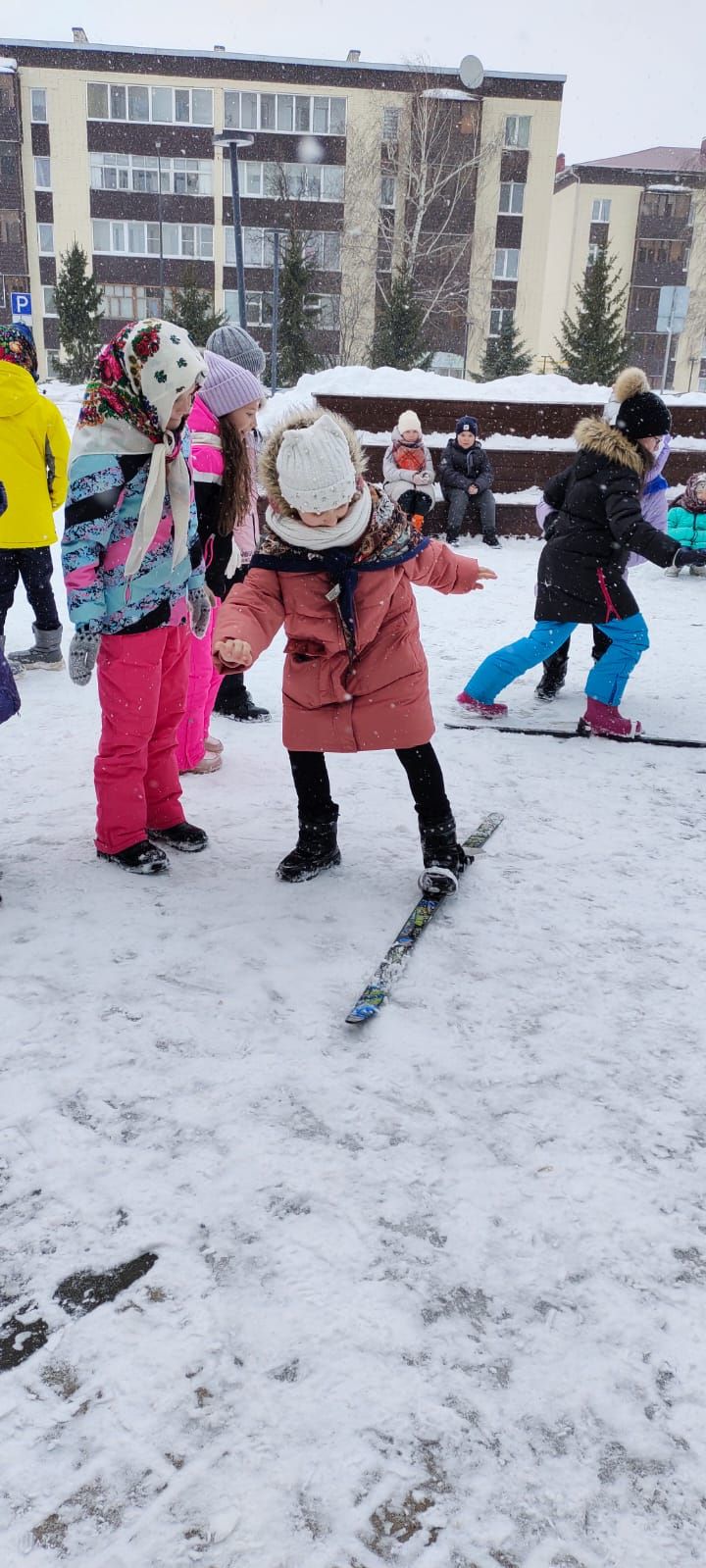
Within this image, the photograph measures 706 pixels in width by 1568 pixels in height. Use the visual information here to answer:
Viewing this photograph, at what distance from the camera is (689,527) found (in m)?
9.08

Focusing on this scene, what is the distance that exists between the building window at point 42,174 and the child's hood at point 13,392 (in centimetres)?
4103

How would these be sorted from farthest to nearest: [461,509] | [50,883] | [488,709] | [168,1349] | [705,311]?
1. [705,311]
2. [461,509]
3. [488,709]
4. [50,883]
5. [168,1349]

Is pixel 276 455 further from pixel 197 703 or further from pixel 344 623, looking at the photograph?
pixel 197 703

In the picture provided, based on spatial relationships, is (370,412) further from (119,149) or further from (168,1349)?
(119,149)

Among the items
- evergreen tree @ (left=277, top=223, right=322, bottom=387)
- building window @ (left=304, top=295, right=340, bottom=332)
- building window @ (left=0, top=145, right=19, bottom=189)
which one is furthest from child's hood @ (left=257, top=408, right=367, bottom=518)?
building window @ (left=0, top=145, right=19, bottom=189)

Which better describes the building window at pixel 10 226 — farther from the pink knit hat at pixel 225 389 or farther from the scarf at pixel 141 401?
the scarf at pixel 141 401

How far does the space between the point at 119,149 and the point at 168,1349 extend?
4580 cm

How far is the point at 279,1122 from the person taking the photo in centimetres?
217

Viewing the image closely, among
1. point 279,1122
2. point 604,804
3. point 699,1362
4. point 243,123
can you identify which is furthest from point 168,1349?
point 243,123

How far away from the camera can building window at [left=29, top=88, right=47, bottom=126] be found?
125 feet

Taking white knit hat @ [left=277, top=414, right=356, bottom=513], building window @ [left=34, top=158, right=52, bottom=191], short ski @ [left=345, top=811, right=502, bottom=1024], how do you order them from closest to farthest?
1. short ski @ [left=345, top=811, right=502, bottom=1024]
2. white knit hat @ [left=277, top=414, right=356, bottom=513]
3. building window @ [left=34, top=158, right=52, bottom=191]

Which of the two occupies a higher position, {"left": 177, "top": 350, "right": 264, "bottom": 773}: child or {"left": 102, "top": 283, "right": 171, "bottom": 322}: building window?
{"left": 102, "top": 283, "right": 171, "bottom": 322}: building window

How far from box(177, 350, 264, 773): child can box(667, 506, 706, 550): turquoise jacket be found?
20.2 feet

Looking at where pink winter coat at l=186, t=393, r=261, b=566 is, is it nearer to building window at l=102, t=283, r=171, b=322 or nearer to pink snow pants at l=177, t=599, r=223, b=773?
pink snow pants at l=177, t=599, r=223, b=773
